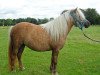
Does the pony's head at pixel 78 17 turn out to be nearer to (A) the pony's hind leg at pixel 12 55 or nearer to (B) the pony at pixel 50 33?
(B) the pony at pixel 50 33

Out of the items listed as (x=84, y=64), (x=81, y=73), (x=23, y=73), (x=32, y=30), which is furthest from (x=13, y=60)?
(x=84, y=64)

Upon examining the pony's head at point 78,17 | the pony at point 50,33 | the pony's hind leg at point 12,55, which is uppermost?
the pony's head at point 78,17

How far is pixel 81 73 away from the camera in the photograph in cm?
818

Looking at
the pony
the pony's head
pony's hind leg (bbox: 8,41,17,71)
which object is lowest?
pony's hind leg (bbox: 8,41,17,71)

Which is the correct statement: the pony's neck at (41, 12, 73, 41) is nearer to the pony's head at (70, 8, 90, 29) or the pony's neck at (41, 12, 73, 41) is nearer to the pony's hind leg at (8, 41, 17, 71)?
the pony's head at (70, 8, 90, 29)

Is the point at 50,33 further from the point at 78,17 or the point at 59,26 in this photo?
the point at 78,17

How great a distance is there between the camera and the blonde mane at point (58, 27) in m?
7.58

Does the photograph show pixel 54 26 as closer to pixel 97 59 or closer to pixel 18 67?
pixel 18 67

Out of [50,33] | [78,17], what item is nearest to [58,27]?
[50,33]

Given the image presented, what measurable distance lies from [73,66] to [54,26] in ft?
7.17

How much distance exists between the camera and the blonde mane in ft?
24.9

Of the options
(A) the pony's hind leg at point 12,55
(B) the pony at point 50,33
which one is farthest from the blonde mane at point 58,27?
(A) the pony's hind leg at point 12,55

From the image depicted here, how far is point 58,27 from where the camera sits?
7598 millimetres

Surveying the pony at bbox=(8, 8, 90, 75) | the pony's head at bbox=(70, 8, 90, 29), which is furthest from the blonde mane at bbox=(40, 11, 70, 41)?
the pony's head at bbox=(70, 8, 90, 29)
